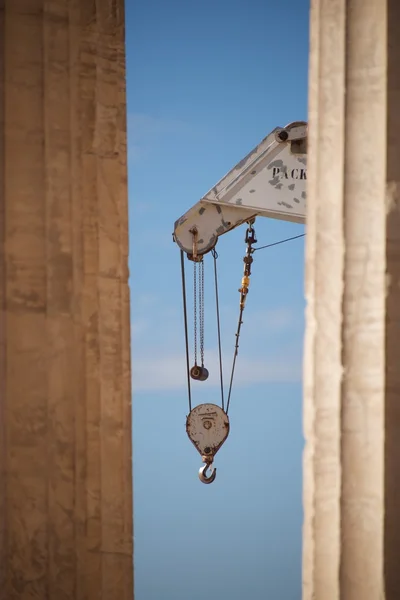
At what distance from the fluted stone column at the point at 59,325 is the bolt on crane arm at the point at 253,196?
22.6 feet

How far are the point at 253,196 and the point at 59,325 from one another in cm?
739

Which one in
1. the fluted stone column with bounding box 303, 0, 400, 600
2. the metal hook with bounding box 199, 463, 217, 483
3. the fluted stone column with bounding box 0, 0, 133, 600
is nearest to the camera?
the fluted stone column with bounding box 303, 0, 400, 600

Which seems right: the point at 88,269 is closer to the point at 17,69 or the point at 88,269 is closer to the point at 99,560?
the point at 17,69

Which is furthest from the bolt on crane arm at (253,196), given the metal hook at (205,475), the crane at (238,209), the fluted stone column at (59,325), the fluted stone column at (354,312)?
the fluted stone column at (354,312)

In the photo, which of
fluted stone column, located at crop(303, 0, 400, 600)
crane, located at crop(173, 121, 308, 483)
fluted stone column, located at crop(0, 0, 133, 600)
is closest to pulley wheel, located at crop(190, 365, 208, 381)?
crane, located at crop(173, 121, 308, 483)

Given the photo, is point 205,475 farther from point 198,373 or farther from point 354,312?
point 354,312

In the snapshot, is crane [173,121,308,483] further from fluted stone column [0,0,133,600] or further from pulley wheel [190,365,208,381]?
fluted stone column [0,0,133,600]

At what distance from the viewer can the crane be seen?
15328 millimetres

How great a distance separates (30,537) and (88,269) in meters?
1.76

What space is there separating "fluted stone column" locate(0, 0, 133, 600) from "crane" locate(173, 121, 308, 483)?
6.78 metres

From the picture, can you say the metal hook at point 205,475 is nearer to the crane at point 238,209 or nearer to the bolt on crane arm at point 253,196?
the crane at point 238,209

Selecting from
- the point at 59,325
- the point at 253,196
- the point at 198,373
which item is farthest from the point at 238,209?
the point at 59,325

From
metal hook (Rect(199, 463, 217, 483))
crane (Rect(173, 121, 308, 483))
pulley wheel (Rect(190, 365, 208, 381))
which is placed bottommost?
metal hook (Rect(199, 463, 217, 483))

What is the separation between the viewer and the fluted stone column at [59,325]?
8336 mm
